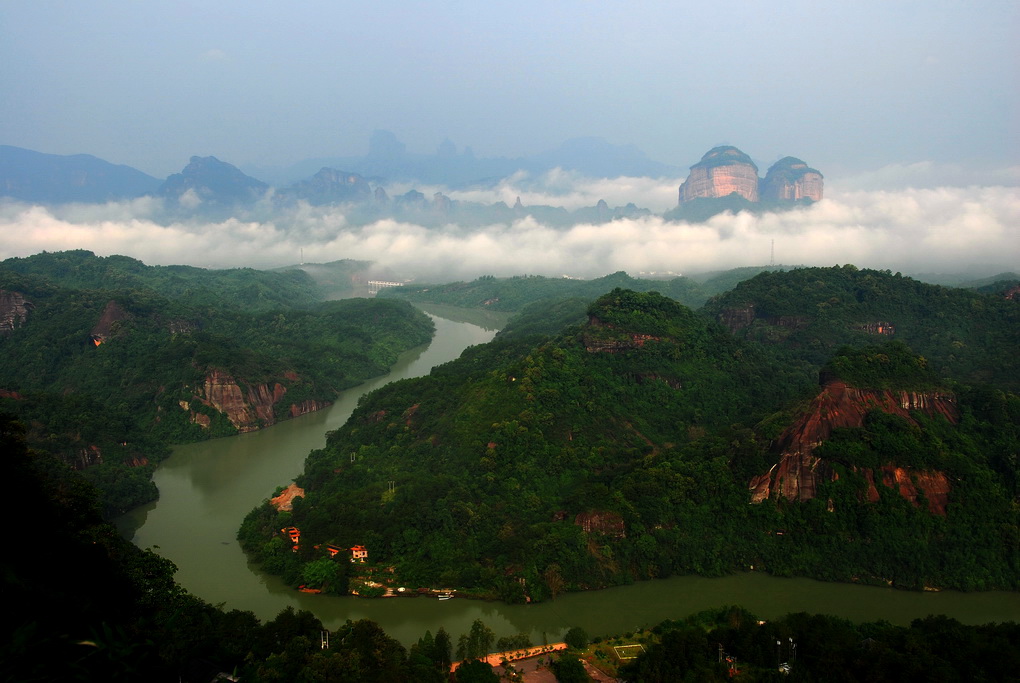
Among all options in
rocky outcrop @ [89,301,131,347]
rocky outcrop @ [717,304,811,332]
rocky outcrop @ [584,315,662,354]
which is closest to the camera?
rocky outcrop @ [584,315,662,354]

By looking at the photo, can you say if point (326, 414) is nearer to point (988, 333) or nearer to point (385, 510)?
point (385, 510)

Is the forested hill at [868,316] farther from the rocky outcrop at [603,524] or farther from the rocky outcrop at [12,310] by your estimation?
the rocky outcrop at [12,310]

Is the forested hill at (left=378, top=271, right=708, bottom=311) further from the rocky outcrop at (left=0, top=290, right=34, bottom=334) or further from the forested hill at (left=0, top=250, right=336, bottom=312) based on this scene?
the rocky outcrop at (left=0, top=290, right=34, bottom=334)

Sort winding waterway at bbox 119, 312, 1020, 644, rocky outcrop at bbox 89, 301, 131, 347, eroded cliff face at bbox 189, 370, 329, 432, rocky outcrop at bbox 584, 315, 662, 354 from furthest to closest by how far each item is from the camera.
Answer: rocky outcrop at bbox 89, 301, 131, 347 → eroded cliff face at bbox 189, 370, 329, 432 → rocky outcrop at bbox 584, 315, 662, 354 → winding waterway at bbox 119, 312, 1020, 644

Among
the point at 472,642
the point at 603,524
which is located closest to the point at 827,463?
the point at 603,524

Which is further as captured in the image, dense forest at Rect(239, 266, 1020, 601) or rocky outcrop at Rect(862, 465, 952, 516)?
rocky outcrop at Rect(862, 465, 952, 516)

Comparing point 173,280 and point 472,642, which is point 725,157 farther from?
point 472,642

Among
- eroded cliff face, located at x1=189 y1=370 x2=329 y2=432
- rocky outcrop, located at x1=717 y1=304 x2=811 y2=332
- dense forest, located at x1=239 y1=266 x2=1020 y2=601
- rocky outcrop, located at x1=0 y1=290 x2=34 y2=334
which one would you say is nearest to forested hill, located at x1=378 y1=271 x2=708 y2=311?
rocky outcrop, located at x1=717 y1=304 x2=811 y2=332

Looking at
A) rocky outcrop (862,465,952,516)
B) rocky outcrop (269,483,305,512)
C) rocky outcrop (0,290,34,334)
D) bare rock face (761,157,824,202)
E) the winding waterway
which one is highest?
bare rock face (761,157,824,202)
